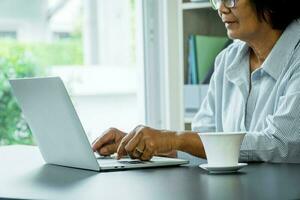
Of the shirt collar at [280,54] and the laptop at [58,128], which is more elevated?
the shirt collar at [280,54]

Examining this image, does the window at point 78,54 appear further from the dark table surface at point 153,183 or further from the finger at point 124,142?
the dark table surface at point 153,183

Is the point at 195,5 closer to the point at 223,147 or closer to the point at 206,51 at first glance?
the point at 206,51

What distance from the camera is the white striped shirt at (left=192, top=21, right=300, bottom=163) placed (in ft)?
5.67

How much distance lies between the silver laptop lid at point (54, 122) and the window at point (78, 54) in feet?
7.33

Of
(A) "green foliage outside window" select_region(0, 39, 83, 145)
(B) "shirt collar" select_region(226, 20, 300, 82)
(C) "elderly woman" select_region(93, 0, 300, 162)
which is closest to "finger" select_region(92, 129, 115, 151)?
(C) "elderly woman" select_region(93, 0, 300, 162)

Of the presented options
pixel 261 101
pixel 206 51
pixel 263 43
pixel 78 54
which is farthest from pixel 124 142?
pixel 78 54

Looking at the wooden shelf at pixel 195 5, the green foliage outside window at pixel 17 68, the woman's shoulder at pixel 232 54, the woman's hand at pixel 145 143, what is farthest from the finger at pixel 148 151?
the green foliage outside window at pixel 17 68

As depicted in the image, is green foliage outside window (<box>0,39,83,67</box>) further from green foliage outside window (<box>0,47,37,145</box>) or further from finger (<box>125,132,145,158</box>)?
finger (<box>125,132,145,158</box>)

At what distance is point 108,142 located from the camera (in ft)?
6.05

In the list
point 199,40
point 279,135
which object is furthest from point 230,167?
point 199,40

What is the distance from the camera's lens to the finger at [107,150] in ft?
A: 5.95

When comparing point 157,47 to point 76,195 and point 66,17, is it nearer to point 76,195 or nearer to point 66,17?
point 66,17

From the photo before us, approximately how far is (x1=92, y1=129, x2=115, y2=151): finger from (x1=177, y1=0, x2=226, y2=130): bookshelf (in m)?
1.06

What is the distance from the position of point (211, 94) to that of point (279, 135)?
0.57 metres
